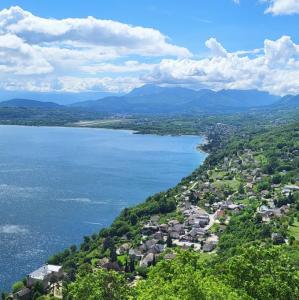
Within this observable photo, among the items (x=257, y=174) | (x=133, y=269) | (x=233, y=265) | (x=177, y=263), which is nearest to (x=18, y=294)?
(x=133, y=269)

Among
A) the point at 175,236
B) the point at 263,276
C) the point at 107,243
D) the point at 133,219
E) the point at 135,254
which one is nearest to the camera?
the point at 263,276

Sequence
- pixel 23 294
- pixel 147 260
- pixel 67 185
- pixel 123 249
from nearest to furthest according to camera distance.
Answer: pixel 23 294 < pixel 147 260 < pixel 123 249 < pixel 67 185

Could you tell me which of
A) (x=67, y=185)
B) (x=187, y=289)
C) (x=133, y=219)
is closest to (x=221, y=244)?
(x=133, y=219)

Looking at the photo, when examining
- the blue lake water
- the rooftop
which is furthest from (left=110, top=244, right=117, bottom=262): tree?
the blue lake water

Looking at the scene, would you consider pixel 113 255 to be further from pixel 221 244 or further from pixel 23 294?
pixel 221 244

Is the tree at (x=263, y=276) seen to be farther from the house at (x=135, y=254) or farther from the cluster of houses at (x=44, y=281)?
the house at (x=135, y=254)

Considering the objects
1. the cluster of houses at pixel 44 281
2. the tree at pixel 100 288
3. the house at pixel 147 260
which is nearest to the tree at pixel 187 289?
the tree at pixel 100 288
